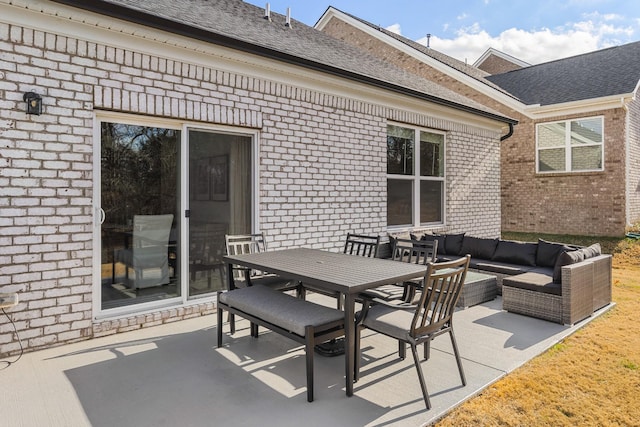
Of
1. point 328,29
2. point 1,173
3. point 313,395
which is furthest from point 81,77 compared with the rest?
point 328,29

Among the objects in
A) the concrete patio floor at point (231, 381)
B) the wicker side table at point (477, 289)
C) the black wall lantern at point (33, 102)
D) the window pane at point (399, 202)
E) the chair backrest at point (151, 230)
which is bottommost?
the concrete patio floor at point (231, 381)

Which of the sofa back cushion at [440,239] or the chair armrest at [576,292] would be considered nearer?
the chair armrest at [576,292]

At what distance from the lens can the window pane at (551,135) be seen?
12.0 metres

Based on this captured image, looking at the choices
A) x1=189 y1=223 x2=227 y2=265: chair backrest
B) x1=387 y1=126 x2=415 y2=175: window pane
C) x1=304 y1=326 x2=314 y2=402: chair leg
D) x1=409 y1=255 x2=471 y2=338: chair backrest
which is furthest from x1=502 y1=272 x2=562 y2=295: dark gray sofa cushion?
x1=189 y1=223 x2=227 y2=265: chair backrest

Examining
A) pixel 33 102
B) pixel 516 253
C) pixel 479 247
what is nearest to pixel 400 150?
pixel 479 247

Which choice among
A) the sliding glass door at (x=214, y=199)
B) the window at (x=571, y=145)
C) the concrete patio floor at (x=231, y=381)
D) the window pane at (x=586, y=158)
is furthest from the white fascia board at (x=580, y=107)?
the sliding glass door at (x=214, y=199)

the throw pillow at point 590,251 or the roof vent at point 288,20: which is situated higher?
the roof vent at point 288,20

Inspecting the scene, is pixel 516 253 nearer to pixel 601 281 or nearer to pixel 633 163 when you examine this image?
pixel 601 281

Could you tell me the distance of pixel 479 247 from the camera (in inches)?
272

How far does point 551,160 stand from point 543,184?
773 millimetres

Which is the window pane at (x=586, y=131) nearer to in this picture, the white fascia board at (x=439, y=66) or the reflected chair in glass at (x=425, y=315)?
the white fascia board at (x=439, y=66)

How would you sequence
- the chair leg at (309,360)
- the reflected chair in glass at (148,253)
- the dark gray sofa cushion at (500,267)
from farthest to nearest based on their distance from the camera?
the dark gray sofa cushion at (500,267), the reflected chair in glass at (148,253), the chair leg at (309,360)

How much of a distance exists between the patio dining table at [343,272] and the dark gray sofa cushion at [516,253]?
11.7 feet

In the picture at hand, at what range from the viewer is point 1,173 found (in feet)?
11.5
